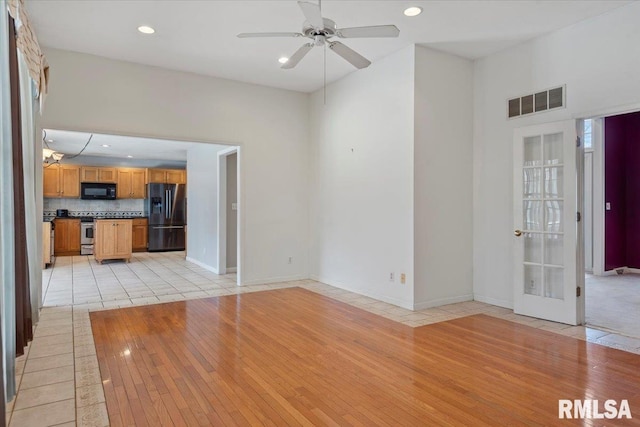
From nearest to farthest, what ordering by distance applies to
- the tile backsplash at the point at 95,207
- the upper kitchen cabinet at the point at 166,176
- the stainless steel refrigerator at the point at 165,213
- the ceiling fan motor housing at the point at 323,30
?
the ceiling fan motor housing at the point at 323,30
the tile backsplash at the point at 95,207
the stainless steel refrigerator at the point at 165,213
the upper kitchen cabinet at the point at 166,176

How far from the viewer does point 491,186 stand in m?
4.95

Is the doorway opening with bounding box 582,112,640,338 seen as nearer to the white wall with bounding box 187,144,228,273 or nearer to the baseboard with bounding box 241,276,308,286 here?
the baseboard with bounding box 241,276,308,286

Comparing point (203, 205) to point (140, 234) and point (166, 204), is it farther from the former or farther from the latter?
point (140, 234)

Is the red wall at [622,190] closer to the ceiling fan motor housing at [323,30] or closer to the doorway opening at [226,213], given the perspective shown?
the ceiling fan motor housing at [323,30]

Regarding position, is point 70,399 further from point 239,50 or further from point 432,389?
point 239,50

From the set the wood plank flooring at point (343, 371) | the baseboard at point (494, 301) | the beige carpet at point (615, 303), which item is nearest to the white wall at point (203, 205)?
the wood plank flooring at point (343, 371)

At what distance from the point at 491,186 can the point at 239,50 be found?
3.60 m

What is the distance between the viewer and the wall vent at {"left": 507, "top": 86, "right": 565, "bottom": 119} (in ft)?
13.9

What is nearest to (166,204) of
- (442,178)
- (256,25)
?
(256,25)

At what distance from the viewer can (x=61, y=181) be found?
998cm

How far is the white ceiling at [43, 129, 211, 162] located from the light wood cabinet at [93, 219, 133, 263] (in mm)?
1752

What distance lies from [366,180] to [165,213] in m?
7.18

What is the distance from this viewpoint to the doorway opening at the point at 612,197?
6895 mm

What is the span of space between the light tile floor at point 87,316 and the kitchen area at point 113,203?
1.50 meters
